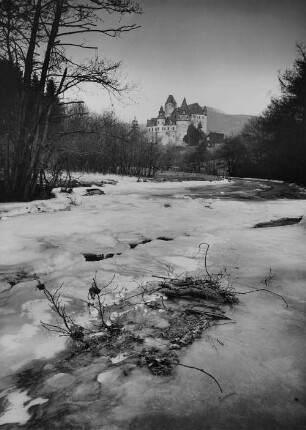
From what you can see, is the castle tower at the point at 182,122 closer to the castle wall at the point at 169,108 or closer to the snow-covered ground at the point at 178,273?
the castle wall at the point at 169,108

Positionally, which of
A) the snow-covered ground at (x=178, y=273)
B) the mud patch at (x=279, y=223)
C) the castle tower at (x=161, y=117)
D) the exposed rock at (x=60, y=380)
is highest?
the castle tower at (x=161, y=117)

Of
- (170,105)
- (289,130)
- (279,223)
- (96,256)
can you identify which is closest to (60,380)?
(96,256)


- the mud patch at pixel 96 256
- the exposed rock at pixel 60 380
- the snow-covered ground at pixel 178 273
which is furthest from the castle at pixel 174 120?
the exposed rock at pixel 60 380

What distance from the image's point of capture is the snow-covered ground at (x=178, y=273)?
1811 millimetres

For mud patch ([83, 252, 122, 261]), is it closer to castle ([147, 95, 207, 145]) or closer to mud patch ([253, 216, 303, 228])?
mud patch ([253, 216, 303, 228])

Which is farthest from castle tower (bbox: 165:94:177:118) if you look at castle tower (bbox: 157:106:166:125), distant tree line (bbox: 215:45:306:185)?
distant tree line (bbox: 215:45:306:185)

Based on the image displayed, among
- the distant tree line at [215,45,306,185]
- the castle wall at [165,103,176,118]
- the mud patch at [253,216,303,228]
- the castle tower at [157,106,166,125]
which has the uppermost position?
the castle wall at [165,103,176,118]

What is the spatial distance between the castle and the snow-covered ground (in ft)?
390

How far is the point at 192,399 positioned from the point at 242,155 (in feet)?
164

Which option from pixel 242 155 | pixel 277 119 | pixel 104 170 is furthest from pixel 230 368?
pixel 242 155

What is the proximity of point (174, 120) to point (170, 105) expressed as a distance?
983cm

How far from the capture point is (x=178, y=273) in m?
4.17

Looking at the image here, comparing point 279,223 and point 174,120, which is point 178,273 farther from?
point 174,120

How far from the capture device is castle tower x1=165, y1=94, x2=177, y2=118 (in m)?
132
